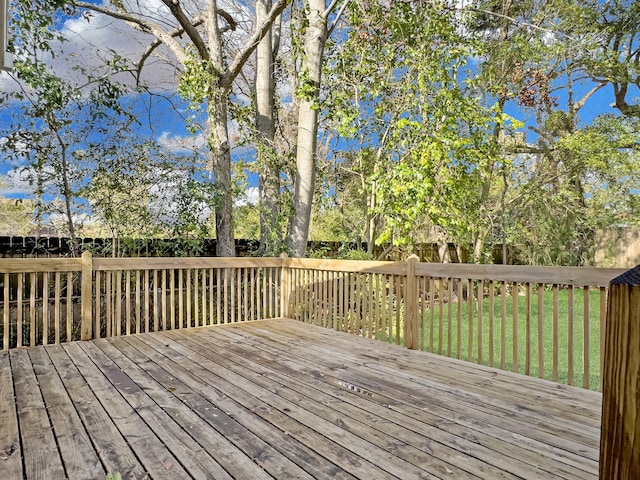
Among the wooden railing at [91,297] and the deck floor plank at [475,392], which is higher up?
the wooden railing at [91,297]

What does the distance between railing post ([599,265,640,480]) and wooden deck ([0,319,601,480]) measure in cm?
147

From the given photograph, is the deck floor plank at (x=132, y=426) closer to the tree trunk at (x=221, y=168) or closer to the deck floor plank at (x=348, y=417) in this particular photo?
the deck floor plank at (x=348, y=417)

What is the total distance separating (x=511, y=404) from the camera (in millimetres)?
2586

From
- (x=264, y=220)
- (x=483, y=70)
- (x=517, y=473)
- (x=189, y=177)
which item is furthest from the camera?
(x=483, y=70)

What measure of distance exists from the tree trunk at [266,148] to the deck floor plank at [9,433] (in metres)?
3.60

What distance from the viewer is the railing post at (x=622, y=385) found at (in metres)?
0.43

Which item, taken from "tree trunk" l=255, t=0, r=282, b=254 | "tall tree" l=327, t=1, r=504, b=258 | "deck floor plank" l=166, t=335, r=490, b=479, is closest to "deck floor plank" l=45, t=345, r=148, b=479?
"deck floor plank" l=166, t=335, r=490, b=479

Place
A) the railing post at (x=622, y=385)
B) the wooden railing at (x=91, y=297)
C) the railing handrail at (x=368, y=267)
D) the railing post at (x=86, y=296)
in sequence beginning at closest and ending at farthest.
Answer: the railing post at (x=622, y=385)
the railing handrail at (x=368, y=267)
the wooden railing at (x=91, y=297)
the railing post at (x=86, y=296)

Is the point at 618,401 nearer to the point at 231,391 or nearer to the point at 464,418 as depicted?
the point at 464,418

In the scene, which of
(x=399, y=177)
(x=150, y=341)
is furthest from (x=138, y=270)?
(x=399, y=177)

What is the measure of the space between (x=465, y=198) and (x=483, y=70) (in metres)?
2.82

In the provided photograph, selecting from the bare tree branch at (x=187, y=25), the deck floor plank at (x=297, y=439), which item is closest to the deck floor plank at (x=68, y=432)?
the deck floor plank at (x=297, y=439)

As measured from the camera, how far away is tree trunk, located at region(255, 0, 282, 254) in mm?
6062

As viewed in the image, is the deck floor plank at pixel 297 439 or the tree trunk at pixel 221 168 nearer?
the deck floor plank at pixel 297 439
